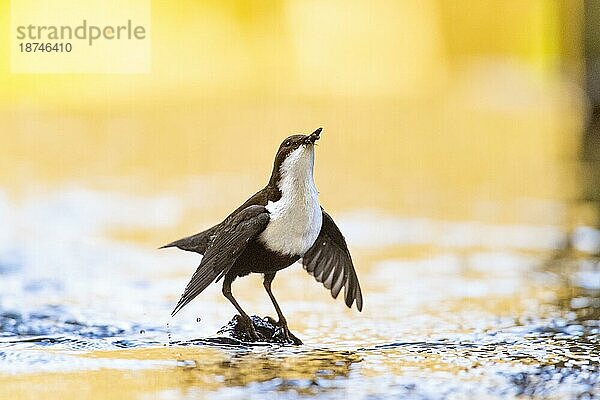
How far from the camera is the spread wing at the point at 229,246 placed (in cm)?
180

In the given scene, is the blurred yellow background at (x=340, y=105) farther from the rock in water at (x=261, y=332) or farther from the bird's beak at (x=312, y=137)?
the bird's beak at (x=312, y=137)

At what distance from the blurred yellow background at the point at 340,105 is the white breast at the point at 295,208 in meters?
2.43

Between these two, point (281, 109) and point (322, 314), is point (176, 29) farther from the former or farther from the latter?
point (322, 314)

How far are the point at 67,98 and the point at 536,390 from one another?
26.2 feet

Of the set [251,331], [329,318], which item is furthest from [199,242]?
[329,318]

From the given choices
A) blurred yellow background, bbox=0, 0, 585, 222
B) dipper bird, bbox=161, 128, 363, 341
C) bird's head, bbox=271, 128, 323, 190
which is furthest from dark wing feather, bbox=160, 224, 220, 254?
blurred yellow background, bbox=0, 0, 585, 222

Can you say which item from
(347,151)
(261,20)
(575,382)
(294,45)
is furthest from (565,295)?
(294,45)

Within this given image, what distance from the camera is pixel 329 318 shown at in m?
2.40

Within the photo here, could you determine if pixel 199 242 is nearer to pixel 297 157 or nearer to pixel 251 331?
pixel 251 331

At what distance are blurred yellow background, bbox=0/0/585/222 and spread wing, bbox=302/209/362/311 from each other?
2.17m

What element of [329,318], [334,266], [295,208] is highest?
[295,208]

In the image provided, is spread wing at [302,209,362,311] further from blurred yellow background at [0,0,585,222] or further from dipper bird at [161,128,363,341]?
blurred yellow background at [0,0,585,222]

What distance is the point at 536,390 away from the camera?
5.57 feet

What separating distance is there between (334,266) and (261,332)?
0.18 meters
